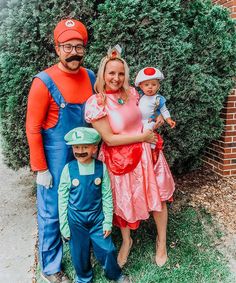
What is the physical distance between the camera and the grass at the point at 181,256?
120 inches

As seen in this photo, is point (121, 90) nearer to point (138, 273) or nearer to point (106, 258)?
point (106, 258)

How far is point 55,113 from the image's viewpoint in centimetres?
278

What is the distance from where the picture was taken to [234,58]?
12.9 feet

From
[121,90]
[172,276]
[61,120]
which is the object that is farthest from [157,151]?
[172,276]

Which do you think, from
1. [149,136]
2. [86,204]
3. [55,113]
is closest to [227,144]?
[149,136]

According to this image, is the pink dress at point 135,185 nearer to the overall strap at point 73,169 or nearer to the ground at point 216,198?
the overall strap at point 73,169

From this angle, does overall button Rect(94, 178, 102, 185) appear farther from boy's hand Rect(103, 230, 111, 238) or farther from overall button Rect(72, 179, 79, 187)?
boy's hand Rect(103, 230, 111, 238)

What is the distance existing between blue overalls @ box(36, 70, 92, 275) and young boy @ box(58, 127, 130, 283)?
165 mm

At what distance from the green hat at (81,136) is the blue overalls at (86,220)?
22 cm

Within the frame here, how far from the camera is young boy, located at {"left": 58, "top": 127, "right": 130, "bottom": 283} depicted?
2.69 metres

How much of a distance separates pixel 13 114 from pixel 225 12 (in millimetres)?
2590

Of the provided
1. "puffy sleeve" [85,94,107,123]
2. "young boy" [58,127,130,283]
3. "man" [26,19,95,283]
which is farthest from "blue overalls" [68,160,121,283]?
"puffy sleeve" [85,94,107,123]

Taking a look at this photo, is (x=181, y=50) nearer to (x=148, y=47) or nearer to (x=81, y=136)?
(x=148, y=47)

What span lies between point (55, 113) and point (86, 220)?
0.89 metres
